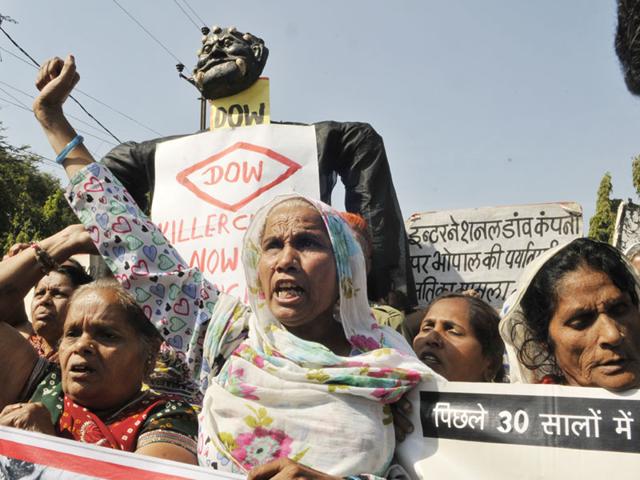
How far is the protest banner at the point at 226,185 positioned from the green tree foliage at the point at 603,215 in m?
14.5

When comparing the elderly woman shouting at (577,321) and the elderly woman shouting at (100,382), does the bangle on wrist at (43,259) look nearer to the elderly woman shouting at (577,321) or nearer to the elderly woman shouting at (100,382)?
the elderly woman shouting at (100,382)

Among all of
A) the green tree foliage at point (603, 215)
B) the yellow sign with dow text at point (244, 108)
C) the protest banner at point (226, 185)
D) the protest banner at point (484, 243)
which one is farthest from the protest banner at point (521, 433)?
the green tree foliage at point (603, 215)

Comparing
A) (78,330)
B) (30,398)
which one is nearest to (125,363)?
(78,330)

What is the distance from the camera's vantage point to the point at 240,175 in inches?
144

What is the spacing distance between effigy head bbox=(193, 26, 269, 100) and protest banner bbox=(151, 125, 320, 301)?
12.6 inches

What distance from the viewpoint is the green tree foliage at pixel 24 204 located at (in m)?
21.1

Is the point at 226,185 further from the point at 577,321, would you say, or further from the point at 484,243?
the point at 577,321

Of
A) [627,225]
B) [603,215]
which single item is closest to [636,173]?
[603,215]

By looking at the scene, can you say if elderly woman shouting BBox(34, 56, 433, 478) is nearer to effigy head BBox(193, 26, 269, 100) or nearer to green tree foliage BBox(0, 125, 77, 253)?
effigy head BBox(193, 26, 269, 100)

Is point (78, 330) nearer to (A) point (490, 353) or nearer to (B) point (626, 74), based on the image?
(A) point (490, 353)

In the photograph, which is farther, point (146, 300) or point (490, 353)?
point (490, 353)

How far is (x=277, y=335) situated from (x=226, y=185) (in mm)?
2110

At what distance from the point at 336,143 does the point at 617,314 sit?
2476mm

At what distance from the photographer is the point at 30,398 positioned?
80.6 inches
